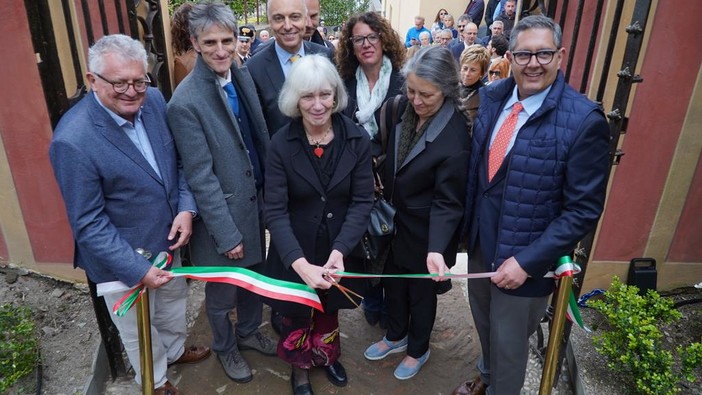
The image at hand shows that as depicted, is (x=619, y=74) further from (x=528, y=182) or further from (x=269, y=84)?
(x=269, y=84)

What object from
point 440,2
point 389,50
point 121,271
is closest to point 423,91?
point 389,50

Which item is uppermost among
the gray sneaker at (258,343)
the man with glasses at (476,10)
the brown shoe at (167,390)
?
the man with glasses at (476,10)

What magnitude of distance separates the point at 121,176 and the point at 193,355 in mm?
1656

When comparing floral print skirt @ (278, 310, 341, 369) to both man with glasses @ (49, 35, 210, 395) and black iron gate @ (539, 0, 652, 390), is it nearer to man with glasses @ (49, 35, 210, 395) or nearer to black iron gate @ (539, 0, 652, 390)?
man with glasses @ (49, 35, 210, 395)

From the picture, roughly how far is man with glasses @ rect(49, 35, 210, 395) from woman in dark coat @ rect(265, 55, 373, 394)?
0.57m

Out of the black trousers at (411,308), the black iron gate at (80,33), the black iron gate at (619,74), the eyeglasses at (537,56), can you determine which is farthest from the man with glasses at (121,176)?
the black iron gate at (619,74)

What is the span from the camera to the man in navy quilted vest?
217 cm

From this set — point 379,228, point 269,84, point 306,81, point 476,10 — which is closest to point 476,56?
point 269,84

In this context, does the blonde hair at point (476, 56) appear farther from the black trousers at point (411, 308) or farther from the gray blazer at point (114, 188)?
the gray blazer at point (114, 188)

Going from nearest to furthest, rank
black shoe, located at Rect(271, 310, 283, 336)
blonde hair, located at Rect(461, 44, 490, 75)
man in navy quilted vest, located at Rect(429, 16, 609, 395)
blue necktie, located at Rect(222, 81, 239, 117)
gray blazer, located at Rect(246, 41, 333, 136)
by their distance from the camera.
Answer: man in navy quilted vest, located at Rect(429, 16, 609, 395), blue necktie, located at Rect(222, 81, 239, 117), gray blazer, located at Rect(246, 41, 333, 136), black shoe, located at Rect(271, 310, 283, 336), blonde hair, located at Rect(461, 44, 490, 75)

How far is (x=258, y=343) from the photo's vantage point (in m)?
3.59

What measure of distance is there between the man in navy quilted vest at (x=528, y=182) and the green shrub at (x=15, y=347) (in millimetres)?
2583

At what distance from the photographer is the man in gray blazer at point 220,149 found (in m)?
2.63

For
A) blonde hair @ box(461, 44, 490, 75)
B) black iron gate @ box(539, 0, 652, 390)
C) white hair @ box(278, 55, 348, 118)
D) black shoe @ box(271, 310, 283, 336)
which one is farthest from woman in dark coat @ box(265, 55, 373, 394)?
blonde hair @ box(461, 44, 490, 75)
